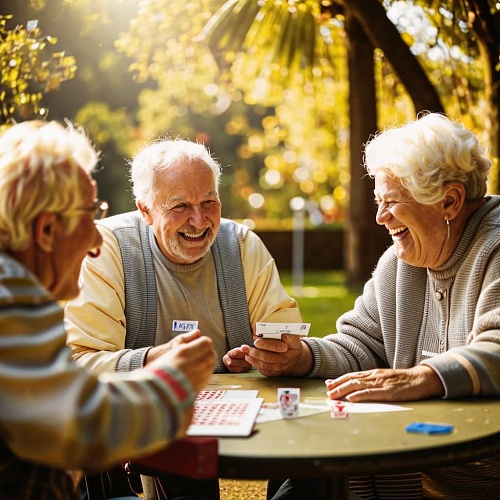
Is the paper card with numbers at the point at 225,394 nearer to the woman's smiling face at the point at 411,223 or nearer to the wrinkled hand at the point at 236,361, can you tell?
the wrinkled hand at the point at 236,361

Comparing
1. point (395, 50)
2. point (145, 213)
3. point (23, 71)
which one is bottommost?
point (145, 213)

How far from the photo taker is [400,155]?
275cm

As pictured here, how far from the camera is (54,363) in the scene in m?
1.57

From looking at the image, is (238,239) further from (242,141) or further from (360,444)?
(242,141)

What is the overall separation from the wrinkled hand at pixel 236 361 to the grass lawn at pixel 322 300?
5.36 m

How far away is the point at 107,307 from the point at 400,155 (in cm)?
120

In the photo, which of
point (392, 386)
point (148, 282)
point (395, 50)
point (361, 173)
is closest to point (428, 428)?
point (392, 386)

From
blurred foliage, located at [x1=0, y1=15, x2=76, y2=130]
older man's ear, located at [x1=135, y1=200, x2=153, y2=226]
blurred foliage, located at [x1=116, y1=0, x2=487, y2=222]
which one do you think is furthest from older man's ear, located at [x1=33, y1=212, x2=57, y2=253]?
blurred foliage, located at [x1=116, y1=0, x2=487, y2=222]

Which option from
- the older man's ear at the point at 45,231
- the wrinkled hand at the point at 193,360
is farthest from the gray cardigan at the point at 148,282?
the older man's ear at the point at 45,231

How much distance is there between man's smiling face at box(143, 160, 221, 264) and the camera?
3.20 m

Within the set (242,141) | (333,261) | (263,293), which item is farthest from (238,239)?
(242,141)

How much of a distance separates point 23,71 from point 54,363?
261 cm

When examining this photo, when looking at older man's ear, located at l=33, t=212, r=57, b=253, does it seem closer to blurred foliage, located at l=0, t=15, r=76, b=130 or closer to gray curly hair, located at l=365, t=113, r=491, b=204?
gray curly hair, located at l=365, t=113, r=491, b=204

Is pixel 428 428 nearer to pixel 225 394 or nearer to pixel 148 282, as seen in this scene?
pixel 225 394
